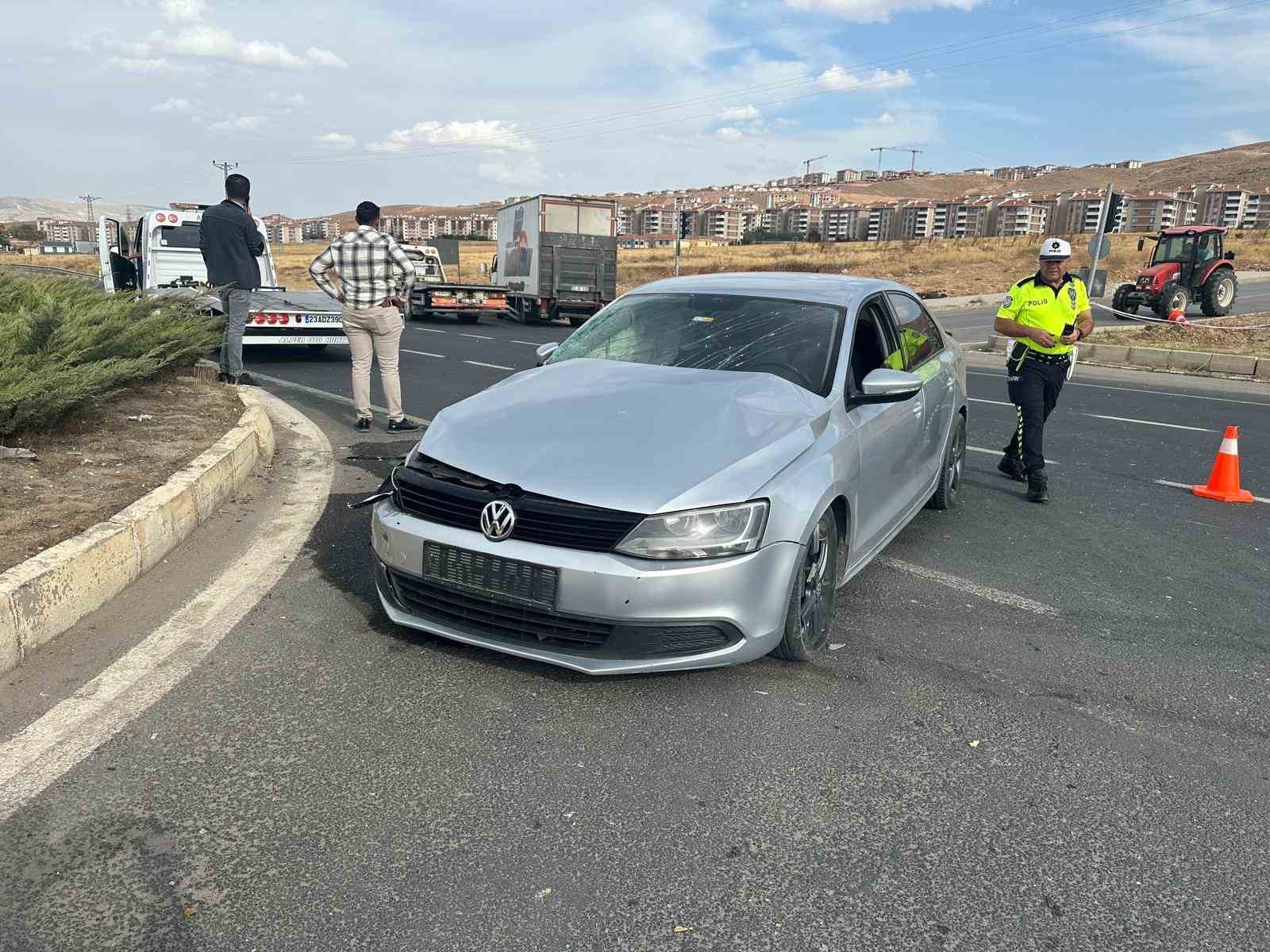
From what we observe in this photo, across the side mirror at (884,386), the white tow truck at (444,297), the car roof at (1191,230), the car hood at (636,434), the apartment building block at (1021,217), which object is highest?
the apartment building block at (1021,217)

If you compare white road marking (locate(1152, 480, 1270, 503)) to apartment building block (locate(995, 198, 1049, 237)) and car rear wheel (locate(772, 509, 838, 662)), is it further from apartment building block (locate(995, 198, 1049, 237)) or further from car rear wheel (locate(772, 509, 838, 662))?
apartment building block (locate(995, 198, 1049, 237))

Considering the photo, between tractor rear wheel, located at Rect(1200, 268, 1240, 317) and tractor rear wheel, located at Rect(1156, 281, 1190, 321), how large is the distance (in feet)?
4.26

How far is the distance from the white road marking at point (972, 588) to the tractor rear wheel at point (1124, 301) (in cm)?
2265

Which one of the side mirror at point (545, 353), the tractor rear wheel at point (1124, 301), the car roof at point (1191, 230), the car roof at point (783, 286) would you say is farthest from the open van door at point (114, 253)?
the car roof at point (1191, 230)

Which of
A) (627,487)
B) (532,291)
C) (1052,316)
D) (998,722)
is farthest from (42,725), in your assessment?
(532,291)

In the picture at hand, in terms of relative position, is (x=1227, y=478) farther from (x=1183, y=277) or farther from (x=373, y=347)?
(x=1183, y=277)

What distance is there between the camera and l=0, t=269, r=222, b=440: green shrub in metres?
5.49

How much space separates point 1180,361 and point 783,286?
49.3 ft

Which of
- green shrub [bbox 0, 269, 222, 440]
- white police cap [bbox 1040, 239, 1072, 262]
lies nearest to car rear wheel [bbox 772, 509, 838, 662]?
white police cap [bbox 1040, 239, 1072, 262]

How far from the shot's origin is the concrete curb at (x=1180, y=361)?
1612 cm

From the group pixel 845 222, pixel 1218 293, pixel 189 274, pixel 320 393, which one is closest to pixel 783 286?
pixel 320 393

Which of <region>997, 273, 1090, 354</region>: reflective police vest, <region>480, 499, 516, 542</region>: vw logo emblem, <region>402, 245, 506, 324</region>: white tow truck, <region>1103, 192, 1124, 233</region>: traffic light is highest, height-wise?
<region>1103, 192, 1124, 233</region>: traffic light

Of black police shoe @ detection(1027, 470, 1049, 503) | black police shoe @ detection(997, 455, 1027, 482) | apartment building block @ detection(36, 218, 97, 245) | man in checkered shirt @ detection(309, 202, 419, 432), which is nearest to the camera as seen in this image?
black police shoe @ detection(1027, 470, 1049, 503)

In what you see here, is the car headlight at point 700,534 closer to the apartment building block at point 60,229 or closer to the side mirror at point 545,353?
the side mirror at point 545,353
